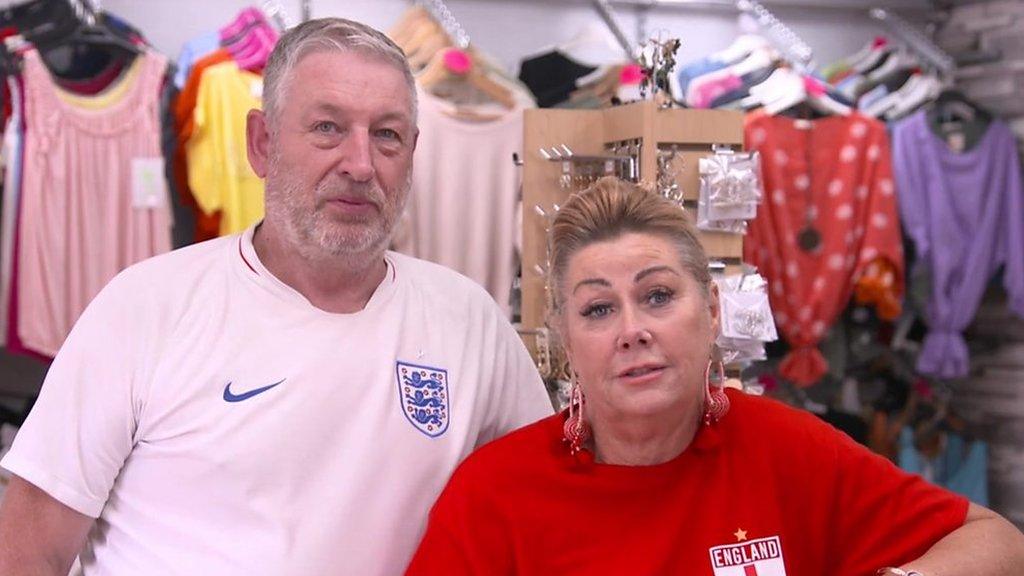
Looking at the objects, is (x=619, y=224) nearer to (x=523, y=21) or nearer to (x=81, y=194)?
(x=81, y=194)

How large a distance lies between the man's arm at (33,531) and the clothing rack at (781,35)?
9.83 ft

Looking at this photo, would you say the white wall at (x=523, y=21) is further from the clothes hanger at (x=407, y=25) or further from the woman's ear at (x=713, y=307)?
the woman's ear at (x=713, y=307)

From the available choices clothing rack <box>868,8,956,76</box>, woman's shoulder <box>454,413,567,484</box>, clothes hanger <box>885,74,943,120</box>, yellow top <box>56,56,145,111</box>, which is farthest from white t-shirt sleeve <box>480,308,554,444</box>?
clothing rack <box>868,8,956,76</box>


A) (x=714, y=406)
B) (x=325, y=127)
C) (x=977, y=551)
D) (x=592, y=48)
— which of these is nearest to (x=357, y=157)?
(x=325, y=127)

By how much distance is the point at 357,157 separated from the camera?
1.89m

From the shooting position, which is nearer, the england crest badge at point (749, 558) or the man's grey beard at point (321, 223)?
the england crest badge at point (749, 558)

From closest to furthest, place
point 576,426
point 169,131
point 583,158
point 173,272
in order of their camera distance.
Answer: point 576,426 → point 173,272 → point 583,158 → point 169,131

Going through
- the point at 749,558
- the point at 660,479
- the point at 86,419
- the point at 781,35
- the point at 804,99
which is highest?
the point at 781,35

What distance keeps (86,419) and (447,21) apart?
2.38 metres

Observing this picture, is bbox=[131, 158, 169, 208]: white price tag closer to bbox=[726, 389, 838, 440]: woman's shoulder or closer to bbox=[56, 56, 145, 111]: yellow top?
bbox=[56, 56, 145, 111]: yellow top

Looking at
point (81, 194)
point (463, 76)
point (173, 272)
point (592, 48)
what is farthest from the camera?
point (592, 48)

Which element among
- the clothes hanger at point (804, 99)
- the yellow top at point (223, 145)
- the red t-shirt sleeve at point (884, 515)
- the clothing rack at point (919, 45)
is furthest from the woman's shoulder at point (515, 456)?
the clothing rack at point (919, 45)

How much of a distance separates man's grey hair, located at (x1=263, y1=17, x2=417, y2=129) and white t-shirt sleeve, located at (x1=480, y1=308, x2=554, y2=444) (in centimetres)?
49

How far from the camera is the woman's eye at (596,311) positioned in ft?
5.93
